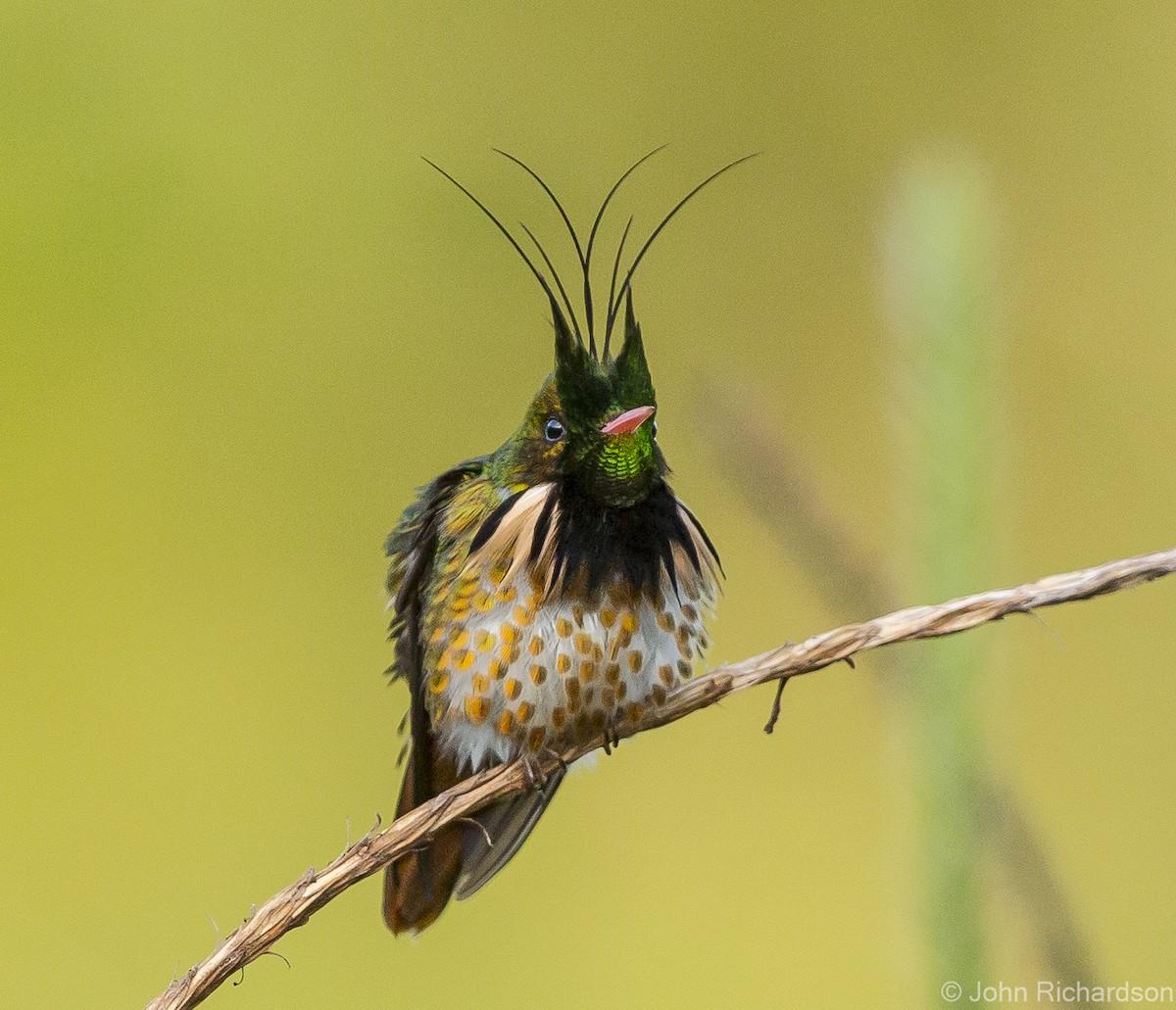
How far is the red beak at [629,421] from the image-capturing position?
4.90 ft

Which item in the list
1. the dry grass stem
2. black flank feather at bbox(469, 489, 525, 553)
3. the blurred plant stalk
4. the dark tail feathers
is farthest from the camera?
the dark tail feathers

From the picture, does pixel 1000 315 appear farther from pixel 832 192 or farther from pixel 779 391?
pixel 832 192

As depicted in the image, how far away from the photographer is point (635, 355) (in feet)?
5.28

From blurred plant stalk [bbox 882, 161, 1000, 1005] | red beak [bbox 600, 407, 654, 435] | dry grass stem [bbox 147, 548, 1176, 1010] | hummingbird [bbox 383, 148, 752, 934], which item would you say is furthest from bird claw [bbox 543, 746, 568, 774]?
blurred plant stalk [bbox 882, 161, 1000, 1005]

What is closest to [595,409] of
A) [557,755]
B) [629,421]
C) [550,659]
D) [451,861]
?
[629,421]

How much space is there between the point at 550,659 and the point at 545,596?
9 centimetres

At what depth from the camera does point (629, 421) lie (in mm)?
1501

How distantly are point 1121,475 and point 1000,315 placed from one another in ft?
7.68

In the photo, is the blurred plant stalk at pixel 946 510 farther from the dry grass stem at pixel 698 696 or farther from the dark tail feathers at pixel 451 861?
the dark tail feathers at pixel 451 861

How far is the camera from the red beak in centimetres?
149

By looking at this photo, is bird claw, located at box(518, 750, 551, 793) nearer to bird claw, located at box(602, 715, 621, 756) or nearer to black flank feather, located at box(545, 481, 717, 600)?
bird claw, located at box(602, 715, 621, 756)

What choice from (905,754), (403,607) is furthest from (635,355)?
(905,754)

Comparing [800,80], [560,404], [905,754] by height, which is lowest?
[905,754]

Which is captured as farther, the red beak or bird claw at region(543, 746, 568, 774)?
bird claw at region(543, 746, 568, 774)
